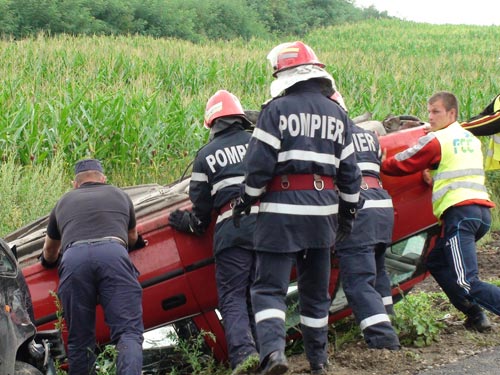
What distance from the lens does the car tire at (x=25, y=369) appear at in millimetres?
4041

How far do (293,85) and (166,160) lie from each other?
233 inches

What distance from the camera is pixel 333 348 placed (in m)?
6.00

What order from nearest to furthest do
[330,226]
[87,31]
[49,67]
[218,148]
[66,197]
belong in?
[330,226], [66,197], [218,148], [49,67], [87,31]

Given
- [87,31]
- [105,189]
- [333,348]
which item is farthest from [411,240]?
[87,31]

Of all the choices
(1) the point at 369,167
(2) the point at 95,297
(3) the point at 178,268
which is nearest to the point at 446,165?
(1) the point at 369,167

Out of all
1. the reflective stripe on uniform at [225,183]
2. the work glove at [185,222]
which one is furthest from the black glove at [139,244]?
the reflective stripe on uniform at [225,183]

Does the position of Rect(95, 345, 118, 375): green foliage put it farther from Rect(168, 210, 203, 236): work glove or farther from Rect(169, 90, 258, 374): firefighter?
Rect(168, 210, 203, 236): work glove

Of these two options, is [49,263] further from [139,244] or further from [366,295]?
[366,295]

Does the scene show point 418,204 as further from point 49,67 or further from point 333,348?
point 49,67

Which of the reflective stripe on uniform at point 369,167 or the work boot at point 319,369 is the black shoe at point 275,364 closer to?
the work boot at point 319,369

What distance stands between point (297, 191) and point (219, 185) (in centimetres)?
103

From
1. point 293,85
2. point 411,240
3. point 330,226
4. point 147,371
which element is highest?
point 293,85

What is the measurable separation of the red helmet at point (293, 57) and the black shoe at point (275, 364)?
66.8 inches

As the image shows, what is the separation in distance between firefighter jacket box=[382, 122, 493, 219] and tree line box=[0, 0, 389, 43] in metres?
17.7
